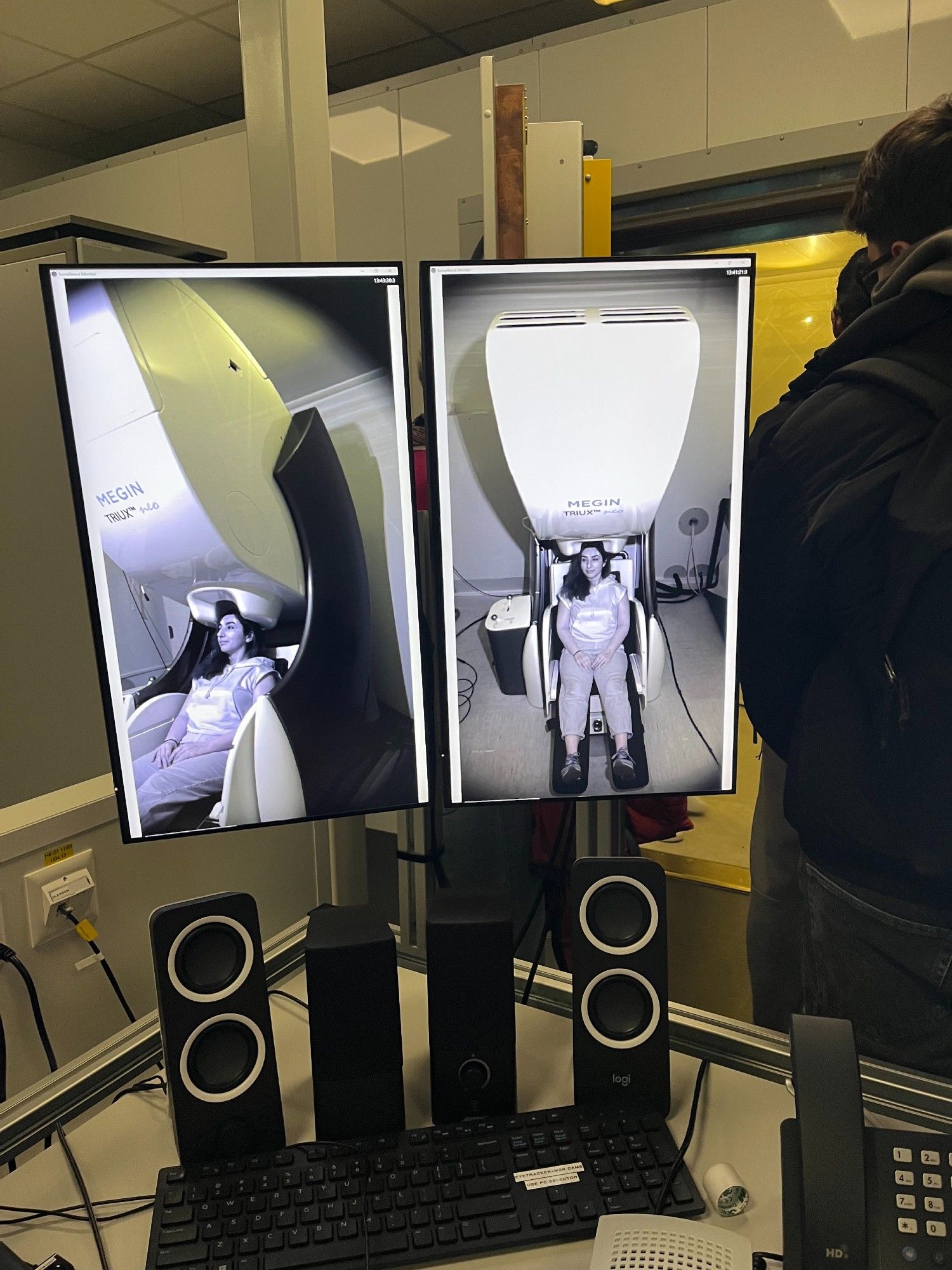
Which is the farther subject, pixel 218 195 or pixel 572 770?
pixel 218 195

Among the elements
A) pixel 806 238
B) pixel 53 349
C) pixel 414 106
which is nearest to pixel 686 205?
pixel 806 238

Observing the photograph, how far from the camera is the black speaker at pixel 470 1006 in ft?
2.69

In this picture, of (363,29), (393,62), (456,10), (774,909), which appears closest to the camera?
(774,909)

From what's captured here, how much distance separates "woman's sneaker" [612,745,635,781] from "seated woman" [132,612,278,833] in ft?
1.17

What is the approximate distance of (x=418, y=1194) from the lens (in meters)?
0.76

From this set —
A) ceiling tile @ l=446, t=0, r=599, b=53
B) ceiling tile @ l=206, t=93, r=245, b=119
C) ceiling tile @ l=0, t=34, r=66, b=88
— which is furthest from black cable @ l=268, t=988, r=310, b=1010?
ceiling tile @ l=206, t=93, r=245, b=119

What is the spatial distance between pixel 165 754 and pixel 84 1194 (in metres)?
0.39

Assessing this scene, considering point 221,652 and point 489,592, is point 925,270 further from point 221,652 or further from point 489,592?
point 221,652

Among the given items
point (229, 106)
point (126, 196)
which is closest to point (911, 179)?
point (126, 196)

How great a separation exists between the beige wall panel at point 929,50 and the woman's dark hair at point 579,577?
5.78 ft

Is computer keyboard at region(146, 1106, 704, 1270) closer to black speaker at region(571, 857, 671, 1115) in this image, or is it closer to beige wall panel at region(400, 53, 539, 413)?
black speaker at region(571, 857, 671, 1115)

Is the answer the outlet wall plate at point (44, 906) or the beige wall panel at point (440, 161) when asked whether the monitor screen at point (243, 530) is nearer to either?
the outlet wall plate at point (44, 906)

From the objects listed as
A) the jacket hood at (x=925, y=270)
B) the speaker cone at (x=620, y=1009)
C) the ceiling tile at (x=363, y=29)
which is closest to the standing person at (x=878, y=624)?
the jacket hood at (x=925, y=270)

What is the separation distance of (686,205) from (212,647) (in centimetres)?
191
